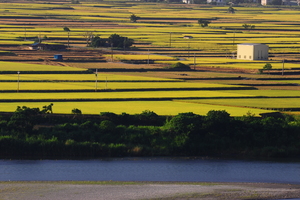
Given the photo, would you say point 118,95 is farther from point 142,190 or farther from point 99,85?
point 142,190

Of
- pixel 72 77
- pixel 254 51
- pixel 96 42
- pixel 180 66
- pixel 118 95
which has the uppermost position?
pixel 96 42

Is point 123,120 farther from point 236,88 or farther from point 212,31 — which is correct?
point 212,31

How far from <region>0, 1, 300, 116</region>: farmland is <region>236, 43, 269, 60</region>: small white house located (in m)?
1.65

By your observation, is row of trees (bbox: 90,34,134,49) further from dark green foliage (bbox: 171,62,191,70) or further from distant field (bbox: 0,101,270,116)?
distant field (bbox: 0,101,270,116)

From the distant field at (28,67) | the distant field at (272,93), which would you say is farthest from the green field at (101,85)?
the distant field at (28,67)

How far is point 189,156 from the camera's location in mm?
33312

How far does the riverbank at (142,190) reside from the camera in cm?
2644

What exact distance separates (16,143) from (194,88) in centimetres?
2084

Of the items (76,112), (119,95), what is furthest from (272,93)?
(76,112)

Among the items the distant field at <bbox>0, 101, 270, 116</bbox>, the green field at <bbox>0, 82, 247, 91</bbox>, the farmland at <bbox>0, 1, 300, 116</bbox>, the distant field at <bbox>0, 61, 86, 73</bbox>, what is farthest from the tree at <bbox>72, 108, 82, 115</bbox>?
the distant field at <bbox>0, 61, 86, 73</bbox>

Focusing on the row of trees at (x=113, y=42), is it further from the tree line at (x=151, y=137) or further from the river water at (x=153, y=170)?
the river water at (x=153, y=170)

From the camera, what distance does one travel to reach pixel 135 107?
40.5 metres

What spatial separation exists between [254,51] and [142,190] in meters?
53.9

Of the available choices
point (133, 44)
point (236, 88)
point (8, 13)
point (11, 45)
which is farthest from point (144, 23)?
point (236, 88)
